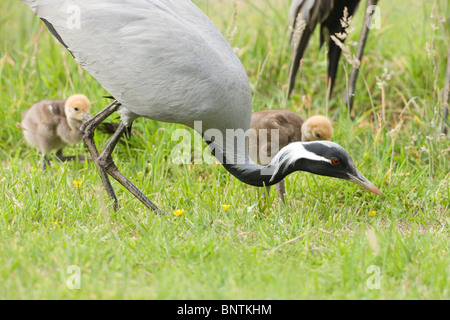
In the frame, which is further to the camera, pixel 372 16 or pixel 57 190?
pixel 372 16

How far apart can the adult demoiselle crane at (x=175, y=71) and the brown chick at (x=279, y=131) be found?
1.47ft

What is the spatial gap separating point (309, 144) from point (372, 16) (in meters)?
1.77

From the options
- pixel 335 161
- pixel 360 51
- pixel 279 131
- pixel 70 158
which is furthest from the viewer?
pixel 360 51

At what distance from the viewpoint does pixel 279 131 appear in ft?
13.8

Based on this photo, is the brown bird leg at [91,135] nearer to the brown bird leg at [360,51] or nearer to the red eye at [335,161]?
the red eye at [335,161]

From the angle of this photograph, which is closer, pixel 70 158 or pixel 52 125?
pixel 52 125

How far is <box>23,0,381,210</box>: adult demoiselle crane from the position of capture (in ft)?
11.3

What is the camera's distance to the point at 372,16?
15.9 ft

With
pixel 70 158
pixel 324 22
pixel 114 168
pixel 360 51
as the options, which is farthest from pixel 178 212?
pixel 324 22

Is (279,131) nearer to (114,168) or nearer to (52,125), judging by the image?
(114,168)

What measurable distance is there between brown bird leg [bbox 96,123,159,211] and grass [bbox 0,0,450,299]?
0.08m

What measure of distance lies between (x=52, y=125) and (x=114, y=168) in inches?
35.6
